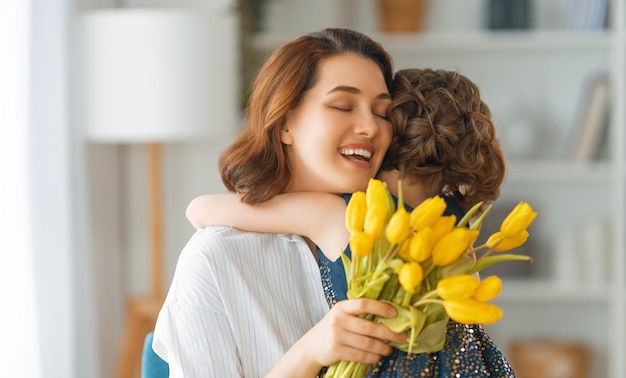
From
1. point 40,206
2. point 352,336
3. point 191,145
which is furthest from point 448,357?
point 191,145

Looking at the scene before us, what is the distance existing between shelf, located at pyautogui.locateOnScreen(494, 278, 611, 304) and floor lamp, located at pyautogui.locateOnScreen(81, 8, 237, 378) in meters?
1.66

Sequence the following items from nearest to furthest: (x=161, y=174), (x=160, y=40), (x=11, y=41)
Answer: (x=11, y=41), (x=160, y=40), (x=161, y=174)

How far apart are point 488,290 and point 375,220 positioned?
15cm

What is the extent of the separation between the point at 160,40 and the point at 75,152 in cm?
48

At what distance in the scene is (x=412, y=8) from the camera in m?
4.24

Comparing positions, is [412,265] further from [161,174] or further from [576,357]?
[576,357]

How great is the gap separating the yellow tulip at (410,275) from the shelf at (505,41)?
311cm

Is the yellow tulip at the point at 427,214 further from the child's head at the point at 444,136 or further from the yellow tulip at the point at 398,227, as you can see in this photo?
the child's head at the point at 444,136

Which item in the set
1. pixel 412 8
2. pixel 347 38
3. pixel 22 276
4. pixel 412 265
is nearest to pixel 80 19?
pixel 22 276

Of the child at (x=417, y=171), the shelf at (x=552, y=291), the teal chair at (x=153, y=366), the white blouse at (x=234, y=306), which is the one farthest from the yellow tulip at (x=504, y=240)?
the shelf at (x=552, y=291)

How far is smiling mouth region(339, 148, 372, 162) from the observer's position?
148cm

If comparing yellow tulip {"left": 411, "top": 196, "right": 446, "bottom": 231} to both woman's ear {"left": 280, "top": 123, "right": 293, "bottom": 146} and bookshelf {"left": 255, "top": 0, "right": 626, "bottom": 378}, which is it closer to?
woman's ear {"left": 280, "top": 123, "right": 293, "bottom": 146}

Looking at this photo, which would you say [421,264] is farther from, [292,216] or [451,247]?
[292,216]

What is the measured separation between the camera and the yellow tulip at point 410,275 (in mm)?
1097
